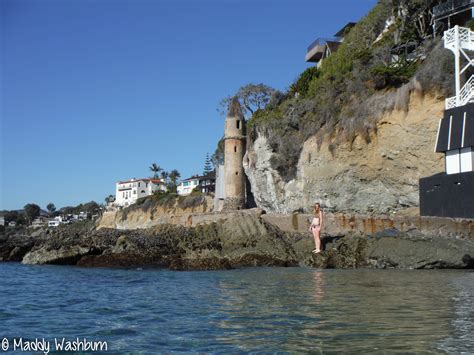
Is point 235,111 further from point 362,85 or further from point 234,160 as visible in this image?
point 362,85

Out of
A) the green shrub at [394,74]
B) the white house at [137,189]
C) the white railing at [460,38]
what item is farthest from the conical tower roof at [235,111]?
the white house at [137,189]

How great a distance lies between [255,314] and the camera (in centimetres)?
809

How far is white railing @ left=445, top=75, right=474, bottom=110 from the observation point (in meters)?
20.5

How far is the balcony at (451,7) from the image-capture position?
3020 centimetres

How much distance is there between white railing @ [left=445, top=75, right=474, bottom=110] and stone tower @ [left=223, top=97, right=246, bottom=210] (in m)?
22.0

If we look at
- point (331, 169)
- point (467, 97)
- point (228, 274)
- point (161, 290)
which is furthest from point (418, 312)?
point (331, 169)

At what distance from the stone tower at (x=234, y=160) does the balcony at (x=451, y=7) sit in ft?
56.1

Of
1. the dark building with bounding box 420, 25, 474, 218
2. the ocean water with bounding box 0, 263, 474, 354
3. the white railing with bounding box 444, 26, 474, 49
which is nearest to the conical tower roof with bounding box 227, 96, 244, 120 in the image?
the white railing with bounding box 444, 26, 474, 49

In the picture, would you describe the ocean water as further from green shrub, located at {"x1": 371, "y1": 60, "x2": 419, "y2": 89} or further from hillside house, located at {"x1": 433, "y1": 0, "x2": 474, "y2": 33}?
hillside house, located at {"x1": 433, "y1": 0, "x2": 474, "y2": 33}

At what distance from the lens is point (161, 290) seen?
38.7 ft

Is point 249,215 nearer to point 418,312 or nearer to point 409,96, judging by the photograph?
point 409,96

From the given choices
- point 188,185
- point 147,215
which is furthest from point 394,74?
point 188,185

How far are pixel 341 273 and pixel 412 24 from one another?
974 inches

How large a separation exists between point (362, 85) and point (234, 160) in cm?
1584
